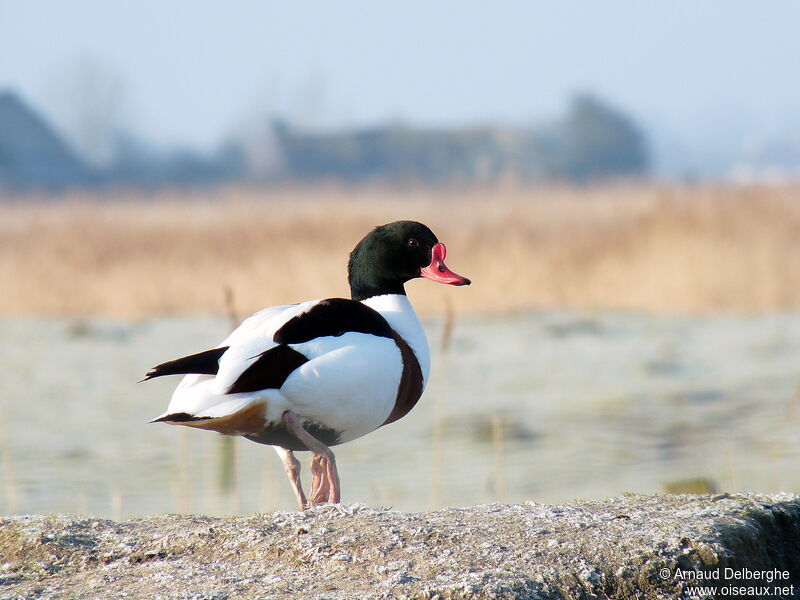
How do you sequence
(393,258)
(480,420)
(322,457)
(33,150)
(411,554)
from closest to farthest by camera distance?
(411,554) < (322,457) < (393,258) < (480,420) < (33,150)

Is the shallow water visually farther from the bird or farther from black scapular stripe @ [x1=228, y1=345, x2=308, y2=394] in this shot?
black scapular stripe @ [x1=228, y1=345, x2=308, y2=394]

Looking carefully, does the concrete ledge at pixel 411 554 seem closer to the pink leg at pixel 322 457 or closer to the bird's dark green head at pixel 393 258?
the pink leg at pixel 322 457

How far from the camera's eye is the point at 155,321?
11.2 meters

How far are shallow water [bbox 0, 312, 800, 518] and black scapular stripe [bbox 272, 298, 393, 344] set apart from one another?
4.26 feet

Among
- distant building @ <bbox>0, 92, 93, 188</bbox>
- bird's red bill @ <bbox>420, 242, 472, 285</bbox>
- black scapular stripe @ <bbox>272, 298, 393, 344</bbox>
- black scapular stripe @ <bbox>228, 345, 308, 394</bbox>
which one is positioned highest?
distant building @ <bbox>0, 92, 93, 188</bbox>

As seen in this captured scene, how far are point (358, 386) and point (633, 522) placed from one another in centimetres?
79

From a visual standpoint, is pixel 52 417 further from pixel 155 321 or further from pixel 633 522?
pixel 633 522

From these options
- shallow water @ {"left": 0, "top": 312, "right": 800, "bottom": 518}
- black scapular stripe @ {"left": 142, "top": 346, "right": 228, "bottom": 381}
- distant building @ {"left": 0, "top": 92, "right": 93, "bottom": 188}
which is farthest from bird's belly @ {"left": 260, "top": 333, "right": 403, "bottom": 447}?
distant building @ {"left": 0, "top": 92, "right": 93, "bottom": 188}

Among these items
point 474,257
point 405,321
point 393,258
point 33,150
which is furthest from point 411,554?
point 33,150

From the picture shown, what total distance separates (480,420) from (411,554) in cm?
605

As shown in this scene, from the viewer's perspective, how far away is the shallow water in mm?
6215

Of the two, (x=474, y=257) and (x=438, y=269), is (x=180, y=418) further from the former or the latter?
(x=474, y=257)

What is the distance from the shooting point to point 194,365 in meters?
2.78

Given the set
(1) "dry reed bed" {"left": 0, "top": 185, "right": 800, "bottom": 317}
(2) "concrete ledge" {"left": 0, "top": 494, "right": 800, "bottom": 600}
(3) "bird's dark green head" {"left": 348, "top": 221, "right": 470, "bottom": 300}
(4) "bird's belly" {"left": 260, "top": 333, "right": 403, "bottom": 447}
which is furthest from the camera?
(1) "dry reed bed" {"left": 0, "top": 185, "right": 800, "bottom": 317}
